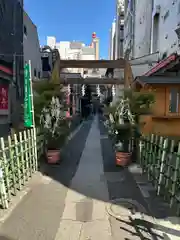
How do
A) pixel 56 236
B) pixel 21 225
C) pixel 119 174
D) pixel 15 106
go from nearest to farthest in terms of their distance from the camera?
pixel 56 236
pixel 21 225
pixel 119 174
pixel 15 106

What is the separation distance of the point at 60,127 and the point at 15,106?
5.59m

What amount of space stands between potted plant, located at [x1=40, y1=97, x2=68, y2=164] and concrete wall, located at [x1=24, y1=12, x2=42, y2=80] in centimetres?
684

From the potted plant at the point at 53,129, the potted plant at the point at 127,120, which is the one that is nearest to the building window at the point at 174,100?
the potted plant at the point at 127,120

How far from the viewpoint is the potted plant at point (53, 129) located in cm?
887

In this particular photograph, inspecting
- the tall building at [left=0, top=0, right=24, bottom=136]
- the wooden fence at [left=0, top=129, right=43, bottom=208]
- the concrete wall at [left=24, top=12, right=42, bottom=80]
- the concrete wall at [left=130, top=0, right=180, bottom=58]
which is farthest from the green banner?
the concrete wall at [left=130, top=0, right=180, bottom=58]

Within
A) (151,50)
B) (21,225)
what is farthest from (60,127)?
(151,50)

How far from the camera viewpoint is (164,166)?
5688 millimetres

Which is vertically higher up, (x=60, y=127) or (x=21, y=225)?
(x=60, y=127)

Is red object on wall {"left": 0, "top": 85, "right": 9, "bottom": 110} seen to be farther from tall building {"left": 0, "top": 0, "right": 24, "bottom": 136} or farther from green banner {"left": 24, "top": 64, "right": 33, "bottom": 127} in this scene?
green banner {"left": 24, "top": 64, "right": 33, "bottom": 127}

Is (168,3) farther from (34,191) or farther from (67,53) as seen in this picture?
(67,53)

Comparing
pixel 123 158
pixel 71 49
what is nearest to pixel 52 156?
pixel 123 158

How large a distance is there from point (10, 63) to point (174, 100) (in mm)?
8472

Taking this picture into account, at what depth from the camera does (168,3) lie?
14.6 m

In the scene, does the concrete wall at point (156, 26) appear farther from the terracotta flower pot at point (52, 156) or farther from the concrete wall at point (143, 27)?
the terracotta flower pot at point (52, 156)
